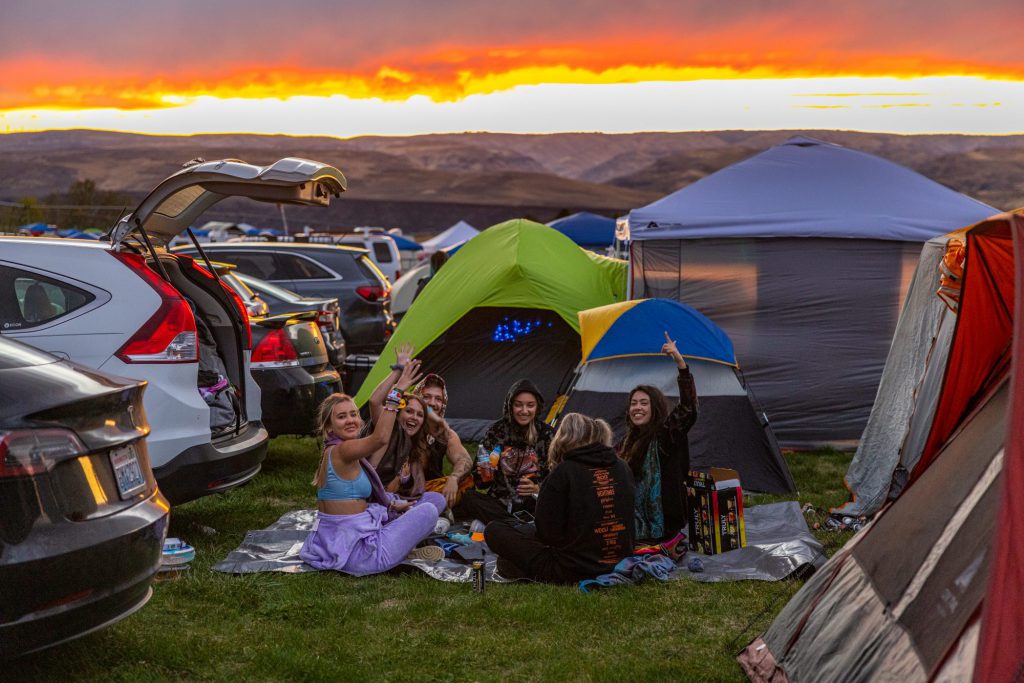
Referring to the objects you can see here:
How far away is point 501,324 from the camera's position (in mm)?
11219

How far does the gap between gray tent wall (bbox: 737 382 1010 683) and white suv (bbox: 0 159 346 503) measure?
3123 mm

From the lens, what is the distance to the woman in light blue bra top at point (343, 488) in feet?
20.6

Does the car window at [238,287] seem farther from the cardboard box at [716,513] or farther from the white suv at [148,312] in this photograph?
the cardboard box at [716,513]

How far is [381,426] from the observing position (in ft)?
20.0

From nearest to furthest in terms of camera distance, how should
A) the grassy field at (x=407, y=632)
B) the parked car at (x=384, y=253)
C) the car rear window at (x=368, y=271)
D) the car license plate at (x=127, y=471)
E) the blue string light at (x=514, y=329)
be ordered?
the car license plate at (x=127, y=471)
the grassy field at (x=407, y=632)
the blue string light at (x=514, y=329)
the car rear window at (x=368, y=271)
the parked car at (x=384, y=253)

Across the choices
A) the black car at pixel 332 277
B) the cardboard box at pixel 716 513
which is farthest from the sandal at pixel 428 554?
the black car at pixel 332 277

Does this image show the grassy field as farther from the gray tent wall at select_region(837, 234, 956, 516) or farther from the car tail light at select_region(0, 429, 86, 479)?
the gray tent wall at select_region(837, 234, 956, 516)

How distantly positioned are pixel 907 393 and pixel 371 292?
8361 mm

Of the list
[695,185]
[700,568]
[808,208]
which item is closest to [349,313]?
[695,185]

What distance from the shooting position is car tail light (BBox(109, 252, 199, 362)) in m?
5.92

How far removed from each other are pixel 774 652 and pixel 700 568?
74.0 inches

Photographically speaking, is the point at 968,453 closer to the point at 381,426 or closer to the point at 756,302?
the point at 381,426

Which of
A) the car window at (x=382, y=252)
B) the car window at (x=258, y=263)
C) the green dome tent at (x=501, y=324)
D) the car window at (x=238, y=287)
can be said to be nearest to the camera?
the car window at (x=238, y=287)

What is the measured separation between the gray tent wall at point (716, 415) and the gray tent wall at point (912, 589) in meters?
4.14
